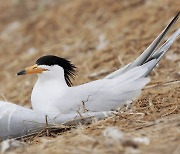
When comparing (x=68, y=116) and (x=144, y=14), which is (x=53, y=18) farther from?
(x=68, y=116)

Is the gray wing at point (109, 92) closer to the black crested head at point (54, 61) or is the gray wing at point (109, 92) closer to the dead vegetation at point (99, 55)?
the dead vegetation at point (99, 55)

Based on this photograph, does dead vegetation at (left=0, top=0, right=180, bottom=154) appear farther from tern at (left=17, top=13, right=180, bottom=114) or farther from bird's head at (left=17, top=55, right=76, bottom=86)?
bird's head at (left=17, top=55, right=76, bottom=86)

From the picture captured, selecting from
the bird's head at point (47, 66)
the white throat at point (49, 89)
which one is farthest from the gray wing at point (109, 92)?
the bird's head at point (47, 66)

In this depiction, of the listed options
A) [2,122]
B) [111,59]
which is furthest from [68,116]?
[111,59]

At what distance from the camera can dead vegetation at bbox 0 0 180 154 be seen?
367cm

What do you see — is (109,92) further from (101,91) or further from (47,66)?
(47,66)

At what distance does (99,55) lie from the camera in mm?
7199

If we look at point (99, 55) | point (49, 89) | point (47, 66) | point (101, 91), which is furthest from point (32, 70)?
point (99, 55)

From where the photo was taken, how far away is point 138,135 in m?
3.72

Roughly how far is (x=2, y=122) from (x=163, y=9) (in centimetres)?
412

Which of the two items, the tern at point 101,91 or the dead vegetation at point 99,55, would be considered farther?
the tern at point 101,91

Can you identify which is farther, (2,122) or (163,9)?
(163,9)

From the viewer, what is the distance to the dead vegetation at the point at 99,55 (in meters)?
3.67

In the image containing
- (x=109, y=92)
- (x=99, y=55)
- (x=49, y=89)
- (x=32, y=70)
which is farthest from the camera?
(x=99, y=55)
